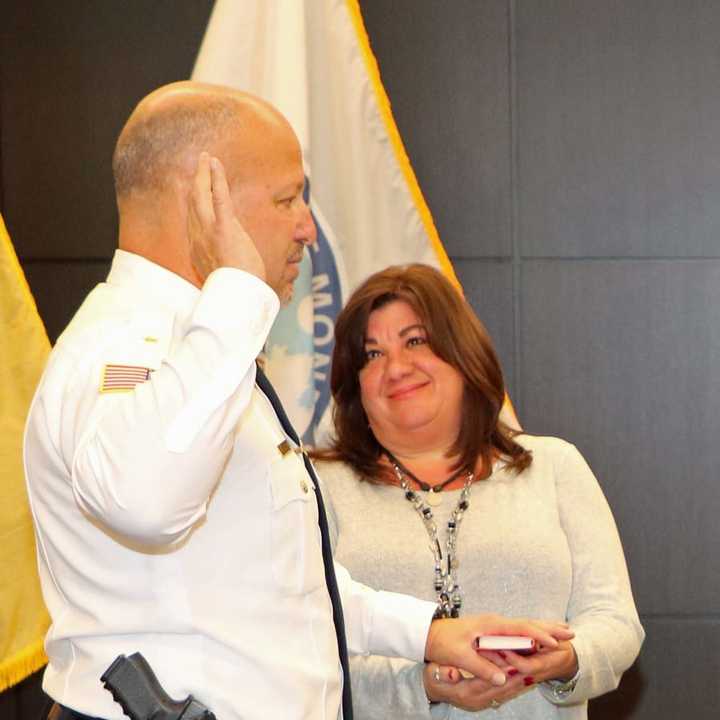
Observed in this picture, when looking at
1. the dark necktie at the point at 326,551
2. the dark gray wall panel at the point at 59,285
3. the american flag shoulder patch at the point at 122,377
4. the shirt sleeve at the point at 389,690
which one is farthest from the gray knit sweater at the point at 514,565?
the dark gray wall panel at the point at 59,285

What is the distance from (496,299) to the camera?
10.7 ft

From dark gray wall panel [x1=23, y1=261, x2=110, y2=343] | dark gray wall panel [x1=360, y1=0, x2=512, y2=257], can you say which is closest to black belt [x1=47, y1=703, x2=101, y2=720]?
dark gray wall panel [x1=23, y1=261, x2=110, y2=343]

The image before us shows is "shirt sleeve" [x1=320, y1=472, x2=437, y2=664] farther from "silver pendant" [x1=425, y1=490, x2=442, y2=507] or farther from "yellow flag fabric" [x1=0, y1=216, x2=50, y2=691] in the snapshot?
"yellow flag fabric" [x1=0, y1=216, x2=50, y2=691]

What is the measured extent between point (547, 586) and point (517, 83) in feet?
5.01

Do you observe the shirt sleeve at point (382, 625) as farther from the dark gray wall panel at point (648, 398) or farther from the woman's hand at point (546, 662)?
the dark gray wall panel at point (648, 398)

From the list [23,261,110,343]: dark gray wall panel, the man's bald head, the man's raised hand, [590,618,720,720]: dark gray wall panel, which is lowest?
[590,618,720,720]: dark gray wall panel

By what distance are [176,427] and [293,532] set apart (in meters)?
0.33

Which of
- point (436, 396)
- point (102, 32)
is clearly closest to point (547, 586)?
point (436, 396)

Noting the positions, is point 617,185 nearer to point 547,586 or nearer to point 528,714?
point 547,586

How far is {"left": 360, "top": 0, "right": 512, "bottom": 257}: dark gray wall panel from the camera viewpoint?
3.21 meters

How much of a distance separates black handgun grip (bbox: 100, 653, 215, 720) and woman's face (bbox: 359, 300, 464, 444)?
42.9 inches

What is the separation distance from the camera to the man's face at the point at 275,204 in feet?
4.84

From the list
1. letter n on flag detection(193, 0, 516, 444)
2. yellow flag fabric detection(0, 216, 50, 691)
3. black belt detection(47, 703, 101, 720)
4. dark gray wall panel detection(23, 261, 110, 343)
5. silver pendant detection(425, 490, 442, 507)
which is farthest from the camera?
dark gray wall panel detection(23, 261, 110, 343)

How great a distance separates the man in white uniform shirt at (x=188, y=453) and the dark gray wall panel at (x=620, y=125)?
1.76 metres
